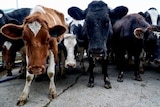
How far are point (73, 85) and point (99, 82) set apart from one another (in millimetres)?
651

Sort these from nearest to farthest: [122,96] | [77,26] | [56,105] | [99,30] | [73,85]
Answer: [56,105]
[122,96]
[99,30]
[73,85]
[77,26]

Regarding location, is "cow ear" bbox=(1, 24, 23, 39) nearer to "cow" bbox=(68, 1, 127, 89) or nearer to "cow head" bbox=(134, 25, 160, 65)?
"cow" bbox=(68, 1, 127, 89)

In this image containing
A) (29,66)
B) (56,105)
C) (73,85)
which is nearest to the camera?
(29,66)

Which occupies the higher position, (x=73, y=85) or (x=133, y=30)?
(x=133, y=30)

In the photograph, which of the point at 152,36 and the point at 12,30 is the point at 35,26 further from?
the point at 152,36

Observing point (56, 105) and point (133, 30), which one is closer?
point (56, 105)

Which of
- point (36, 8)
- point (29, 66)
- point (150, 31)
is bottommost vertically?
point (29, 66)

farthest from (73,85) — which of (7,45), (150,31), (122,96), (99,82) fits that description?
(150,31)

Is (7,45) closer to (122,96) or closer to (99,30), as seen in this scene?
(99,30)

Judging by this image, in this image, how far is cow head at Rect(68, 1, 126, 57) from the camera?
215 inches

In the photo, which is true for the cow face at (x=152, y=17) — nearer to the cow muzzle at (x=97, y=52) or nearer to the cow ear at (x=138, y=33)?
the cow ear at (x=138, y=33)

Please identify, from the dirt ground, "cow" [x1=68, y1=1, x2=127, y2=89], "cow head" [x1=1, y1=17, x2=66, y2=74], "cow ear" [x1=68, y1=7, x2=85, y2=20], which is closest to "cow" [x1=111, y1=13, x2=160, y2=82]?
the dirt ground

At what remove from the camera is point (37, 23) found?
4.43 metres

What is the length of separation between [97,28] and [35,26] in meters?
1.72
